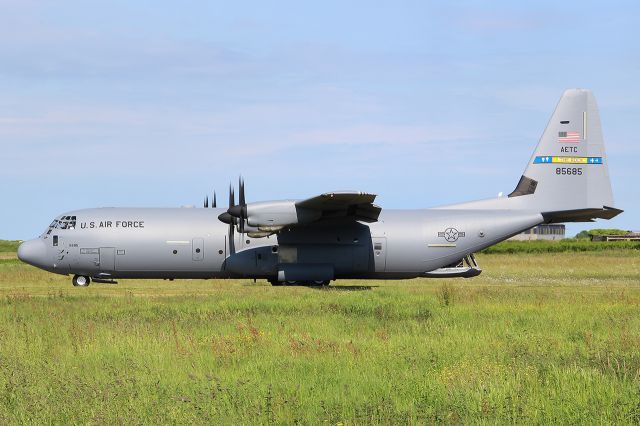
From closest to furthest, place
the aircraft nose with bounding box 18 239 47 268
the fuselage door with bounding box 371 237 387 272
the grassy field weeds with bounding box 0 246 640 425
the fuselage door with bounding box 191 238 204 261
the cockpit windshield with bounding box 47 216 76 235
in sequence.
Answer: the grassy field weeds with bounding box 0 246 640 425, the fuselage door with bounding box 191 238 204 261, the aircraft nose with bounding box 18 239 47 268, the fuselage door with bounding box 371 237 387 272, the cockpit windshield with bounding box 47 216 76 235

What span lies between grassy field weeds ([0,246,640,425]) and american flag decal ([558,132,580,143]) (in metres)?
13.0

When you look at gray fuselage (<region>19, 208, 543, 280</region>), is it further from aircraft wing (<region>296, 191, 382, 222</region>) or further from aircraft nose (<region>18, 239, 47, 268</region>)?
aircraft wing (<region>296, 191, 382, 222</region>)

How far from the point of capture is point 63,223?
33.1m

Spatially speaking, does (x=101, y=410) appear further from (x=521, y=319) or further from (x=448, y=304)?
(x=448, y=304)

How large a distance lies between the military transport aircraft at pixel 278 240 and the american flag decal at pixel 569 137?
3.44 m

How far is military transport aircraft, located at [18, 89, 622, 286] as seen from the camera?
31484 millimetres

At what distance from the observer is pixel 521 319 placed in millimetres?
19391

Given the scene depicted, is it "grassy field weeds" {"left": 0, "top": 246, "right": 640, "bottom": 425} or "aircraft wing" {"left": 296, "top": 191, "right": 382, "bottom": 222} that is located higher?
"aircraft wing" {"left": 296, "top": 191, "right": 382, "bottom": 222}

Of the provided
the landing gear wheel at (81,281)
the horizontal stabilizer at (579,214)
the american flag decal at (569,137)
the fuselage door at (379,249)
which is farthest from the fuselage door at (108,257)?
the american flag decal at (569,137)

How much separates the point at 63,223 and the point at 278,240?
9.70 metres

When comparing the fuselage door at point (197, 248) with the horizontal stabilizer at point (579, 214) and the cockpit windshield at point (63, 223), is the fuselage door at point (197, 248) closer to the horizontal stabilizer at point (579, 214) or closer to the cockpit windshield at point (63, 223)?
the cockpit windshield at point (63, 223)

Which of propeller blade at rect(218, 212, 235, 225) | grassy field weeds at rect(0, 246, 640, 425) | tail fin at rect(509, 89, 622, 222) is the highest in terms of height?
tail fin at rect(509, 89, 622, 222)

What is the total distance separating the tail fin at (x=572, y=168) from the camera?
116 feet

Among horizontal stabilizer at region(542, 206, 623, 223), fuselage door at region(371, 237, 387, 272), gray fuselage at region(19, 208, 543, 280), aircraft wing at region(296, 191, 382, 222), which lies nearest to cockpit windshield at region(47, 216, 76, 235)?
gray fuselage at region(19, 208, 543, 280)
